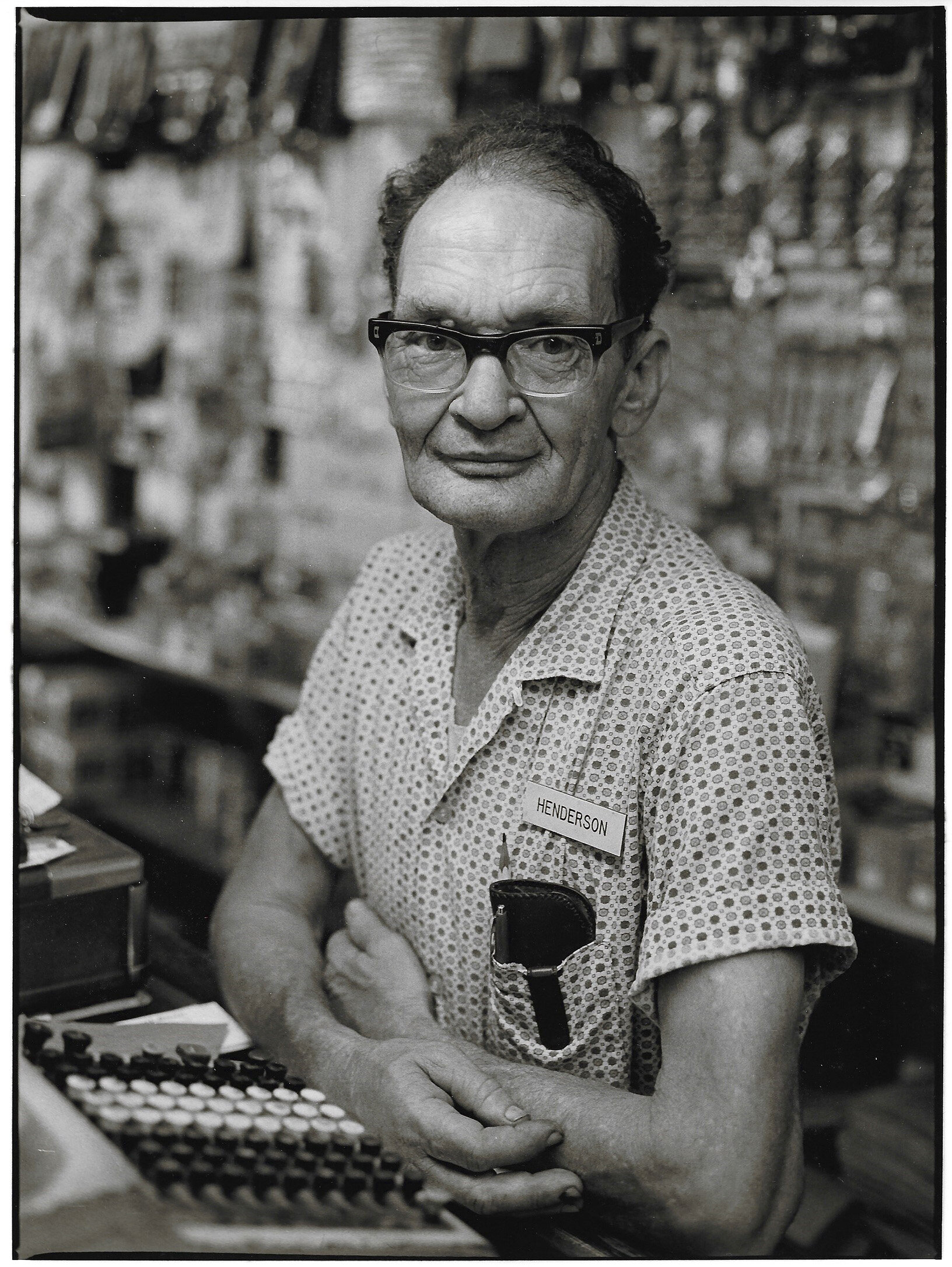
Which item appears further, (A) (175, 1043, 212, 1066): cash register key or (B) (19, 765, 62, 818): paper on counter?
(B) (19, 765, 62, 818): paper on counter

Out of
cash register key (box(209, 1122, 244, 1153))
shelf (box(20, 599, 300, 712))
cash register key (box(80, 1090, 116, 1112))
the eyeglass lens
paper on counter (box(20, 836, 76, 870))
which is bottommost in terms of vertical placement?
cash register key (box(209, 1122, 244, 1153))

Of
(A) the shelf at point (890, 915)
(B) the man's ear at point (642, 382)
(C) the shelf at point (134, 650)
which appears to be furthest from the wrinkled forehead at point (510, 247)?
(C) the shelf at point (134, 650)

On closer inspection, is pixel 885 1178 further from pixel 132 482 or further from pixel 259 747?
pixel 132 482

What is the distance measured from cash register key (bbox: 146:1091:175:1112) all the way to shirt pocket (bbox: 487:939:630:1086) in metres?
0.39

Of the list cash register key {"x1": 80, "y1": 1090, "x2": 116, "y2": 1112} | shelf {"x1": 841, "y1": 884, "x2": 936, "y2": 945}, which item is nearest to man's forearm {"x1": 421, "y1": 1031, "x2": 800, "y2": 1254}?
cash register key {"x1": 80, "y1": 1090, "x2": 116, "y2": 1112}

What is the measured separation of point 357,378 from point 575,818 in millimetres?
2089

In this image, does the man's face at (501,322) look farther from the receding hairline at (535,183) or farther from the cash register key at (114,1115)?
the cash register key at (114,1115)

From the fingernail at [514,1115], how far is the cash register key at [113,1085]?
41cm

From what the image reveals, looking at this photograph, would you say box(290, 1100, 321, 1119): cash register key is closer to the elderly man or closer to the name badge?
the elderly man

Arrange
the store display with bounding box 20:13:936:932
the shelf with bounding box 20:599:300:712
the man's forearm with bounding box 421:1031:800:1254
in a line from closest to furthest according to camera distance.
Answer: the man's forearm with bounding box 421:1031:800:1254 → the store display with bounding box 20:13:936:932 → the shelf with bounding box 20:599:300:712

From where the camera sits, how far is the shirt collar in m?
1.51

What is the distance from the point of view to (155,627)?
3.53m

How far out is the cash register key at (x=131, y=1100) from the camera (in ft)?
4.37

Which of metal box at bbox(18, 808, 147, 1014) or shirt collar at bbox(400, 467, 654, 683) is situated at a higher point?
shirt collar at bbox(400, 467, 654, 683)
